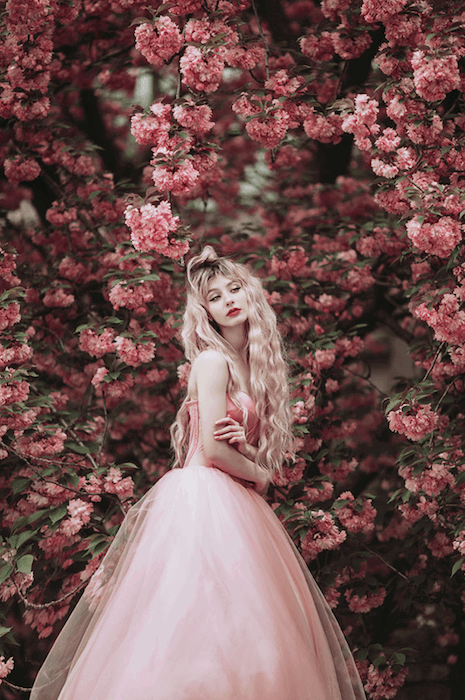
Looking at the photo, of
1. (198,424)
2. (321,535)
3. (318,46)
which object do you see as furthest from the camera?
(318,46)

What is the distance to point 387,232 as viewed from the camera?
124 inches

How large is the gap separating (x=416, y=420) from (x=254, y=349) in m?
0.66

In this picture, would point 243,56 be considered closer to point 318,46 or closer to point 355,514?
point 318,46

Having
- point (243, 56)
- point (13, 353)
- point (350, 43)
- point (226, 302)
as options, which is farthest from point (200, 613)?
point (350, 43)

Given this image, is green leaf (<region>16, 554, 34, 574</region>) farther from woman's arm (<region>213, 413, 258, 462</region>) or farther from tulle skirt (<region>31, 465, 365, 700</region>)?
woman's arm (<region>213, 413, 258, 462</region>)

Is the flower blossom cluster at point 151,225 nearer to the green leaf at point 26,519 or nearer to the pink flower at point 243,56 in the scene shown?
the pink flower at point 243,56

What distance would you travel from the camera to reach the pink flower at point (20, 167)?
9.59 feet

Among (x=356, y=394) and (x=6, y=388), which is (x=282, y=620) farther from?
(x=356, y=394)

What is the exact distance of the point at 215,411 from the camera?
1.76m

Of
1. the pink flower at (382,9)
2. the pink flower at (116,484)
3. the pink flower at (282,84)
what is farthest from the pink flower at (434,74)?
the pink flower at (116,484)

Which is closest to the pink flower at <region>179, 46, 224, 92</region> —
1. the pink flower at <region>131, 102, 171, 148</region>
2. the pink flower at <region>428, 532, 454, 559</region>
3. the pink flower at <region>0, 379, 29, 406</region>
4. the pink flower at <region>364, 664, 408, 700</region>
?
the pink flower at <region>131, 102, 171, 148</region>

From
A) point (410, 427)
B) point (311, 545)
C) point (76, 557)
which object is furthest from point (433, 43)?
point (76, 557)

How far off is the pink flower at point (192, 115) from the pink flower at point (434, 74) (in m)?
0.71

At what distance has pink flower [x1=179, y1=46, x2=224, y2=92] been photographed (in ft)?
7.30
